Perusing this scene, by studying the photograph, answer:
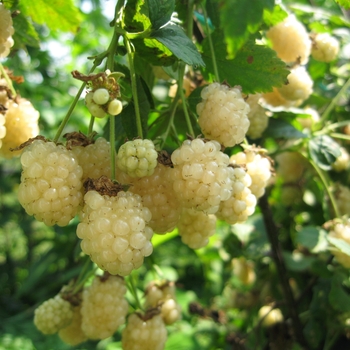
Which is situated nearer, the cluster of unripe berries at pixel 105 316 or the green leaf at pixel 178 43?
the green leaf at pixel 178 43

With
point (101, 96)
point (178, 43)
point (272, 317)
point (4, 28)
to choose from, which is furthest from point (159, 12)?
point (272, 317)

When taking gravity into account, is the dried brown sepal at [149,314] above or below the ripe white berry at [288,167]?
above

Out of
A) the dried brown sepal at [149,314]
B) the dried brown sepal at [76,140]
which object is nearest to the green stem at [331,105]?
the dried brown sepal at [149,314]

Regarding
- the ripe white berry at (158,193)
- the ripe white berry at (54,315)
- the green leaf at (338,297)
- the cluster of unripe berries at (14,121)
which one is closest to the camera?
the ripe white berry at (158,193)

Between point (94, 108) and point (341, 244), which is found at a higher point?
point (94, 108)

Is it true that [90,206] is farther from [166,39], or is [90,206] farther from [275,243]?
[275,243]

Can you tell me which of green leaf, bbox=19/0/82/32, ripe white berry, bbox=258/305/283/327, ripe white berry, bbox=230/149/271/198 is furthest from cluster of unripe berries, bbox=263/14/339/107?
ripe white berry, bbox=258/305/283/327

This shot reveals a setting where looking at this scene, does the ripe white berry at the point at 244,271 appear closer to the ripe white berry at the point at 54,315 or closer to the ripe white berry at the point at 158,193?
the ripe white berry at the point at 54,315

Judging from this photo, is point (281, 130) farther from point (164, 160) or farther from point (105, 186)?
point (105, 186)
